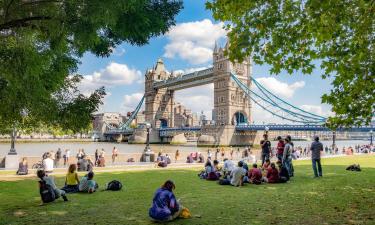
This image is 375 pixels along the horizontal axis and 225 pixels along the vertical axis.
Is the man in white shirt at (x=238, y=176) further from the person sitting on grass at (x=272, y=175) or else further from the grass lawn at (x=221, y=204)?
the person sitting on grass at (x=272, y=175)

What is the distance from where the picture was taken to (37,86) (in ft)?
22.1

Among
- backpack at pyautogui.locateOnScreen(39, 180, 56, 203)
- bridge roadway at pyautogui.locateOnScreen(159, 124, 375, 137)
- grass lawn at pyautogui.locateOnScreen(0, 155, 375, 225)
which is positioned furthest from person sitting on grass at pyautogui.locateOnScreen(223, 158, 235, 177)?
bridge roadway at pyautogui.locateOnScreen(159, 124, 375, 137)

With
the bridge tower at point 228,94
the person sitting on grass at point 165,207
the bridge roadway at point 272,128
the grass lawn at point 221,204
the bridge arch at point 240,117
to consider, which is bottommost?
the grass lawn at point 221,204

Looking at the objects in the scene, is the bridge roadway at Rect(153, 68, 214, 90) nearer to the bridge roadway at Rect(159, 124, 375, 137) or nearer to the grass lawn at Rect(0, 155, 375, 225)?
the bridge roadway at Rect(159, 124, 375, 137)

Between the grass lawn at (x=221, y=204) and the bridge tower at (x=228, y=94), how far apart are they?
86730mm

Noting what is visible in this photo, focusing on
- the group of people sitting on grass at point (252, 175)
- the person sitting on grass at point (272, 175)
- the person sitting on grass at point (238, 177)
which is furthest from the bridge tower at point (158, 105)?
the person sitting on grass at point (238, 177)

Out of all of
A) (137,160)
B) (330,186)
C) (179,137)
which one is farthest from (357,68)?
(179,137)

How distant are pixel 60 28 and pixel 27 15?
103 centimetres

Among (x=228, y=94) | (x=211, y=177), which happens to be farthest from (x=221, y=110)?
(x=211, y=177)

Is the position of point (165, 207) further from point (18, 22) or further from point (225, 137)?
point (225, 137)

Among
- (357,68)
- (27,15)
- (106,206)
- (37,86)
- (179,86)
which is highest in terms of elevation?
(179,86)

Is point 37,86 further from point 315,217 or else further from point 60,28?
point 315,217

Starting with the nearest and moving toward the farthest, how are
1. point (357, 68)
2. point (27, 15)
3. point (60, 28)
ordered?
point (60, 28) < point (27, 15) < point (357, 68)

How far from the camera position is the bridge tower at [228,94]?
326 feet
